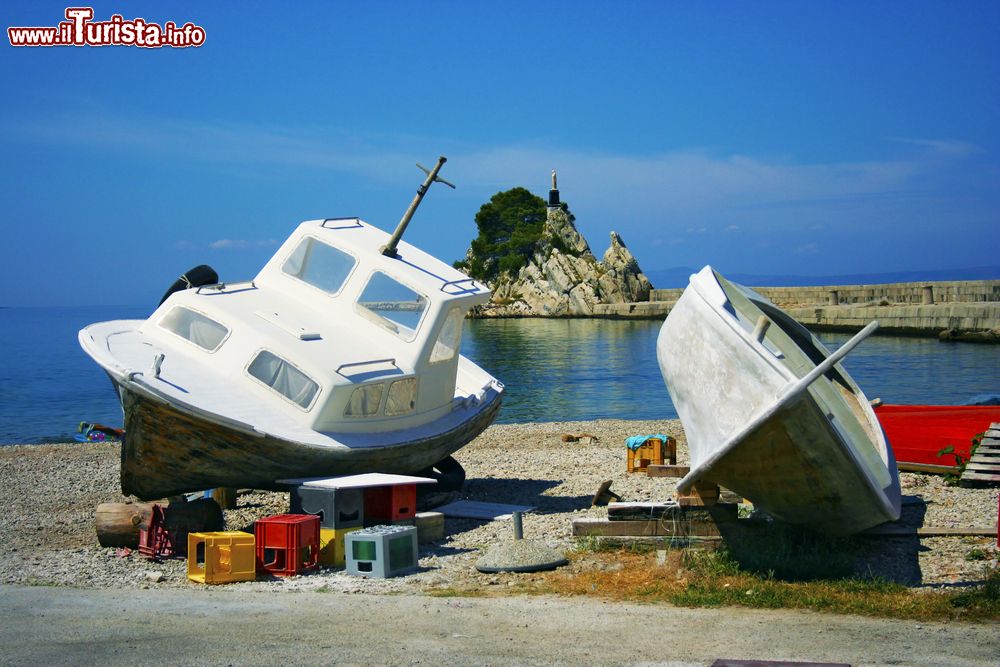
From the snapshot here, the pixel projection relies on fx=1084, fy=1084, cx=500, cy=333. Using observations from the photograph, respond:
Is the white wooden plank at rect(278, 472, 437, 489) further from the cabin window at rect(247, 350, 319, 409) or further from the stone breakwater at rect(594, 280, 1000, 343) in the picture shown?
the stone breakwater at rect(594, 280, 1000, 343)

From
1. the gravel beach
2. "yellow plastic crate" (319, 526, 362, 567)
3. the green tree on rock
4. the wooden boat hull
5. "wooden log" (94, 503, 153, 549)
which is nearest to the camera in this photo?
the gravel beach

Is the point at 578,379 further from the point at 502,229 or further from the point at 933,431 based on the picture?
the point at 502,229

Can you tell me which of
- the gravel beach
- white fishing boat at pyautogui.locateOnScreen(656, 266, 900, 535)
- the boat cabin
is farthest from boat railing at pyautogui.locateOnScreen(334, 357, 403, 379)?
white fishing boat at pyautogui.locateOnScreen(656, 266, 900, 535)

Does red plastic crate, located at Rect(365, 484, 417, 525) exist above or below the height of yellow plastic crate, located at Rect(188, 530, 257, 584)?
above

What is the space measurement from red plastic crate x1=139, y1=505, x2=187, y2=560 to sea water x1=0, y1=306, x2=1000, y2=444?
21.4 meters

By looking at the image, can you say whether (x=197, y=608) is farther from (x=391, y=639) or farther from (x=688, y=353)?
(x=688, y=353)

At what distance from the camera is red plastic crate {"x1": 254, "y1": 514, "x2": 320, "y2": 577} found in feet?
34.9

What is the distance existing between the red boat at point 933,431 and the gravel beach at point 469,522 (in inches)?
17.4

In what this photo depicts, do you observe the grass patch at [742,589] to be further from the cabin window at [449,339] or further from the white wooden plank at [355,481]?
the cabin window at [449,339]

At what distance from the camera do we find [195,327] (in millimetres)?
13492

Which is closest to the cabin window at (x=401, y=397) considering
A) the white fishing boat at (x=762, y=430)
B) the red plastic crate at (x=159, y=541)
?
the red plastic crate at (x=159, y=541)

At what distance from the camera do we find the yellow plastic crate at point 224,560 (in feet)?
34.4

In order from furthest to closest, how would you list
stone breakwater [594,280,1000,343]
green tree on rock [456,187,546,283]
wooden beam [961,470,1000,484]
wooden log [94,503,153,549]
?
1. green tree on rock [456,187,546,283]
2. stone breakwater [594,280,1000,343]
3. wooden beam [961,470,1000,484]
4. wooden log [94,503,153,549]

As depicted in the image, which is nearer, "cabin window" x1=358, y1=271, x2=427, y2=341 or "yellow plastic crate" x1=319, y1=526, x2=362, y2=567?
"yellow plastic crate" x1=319, y1=526, x2=362, y2=567
